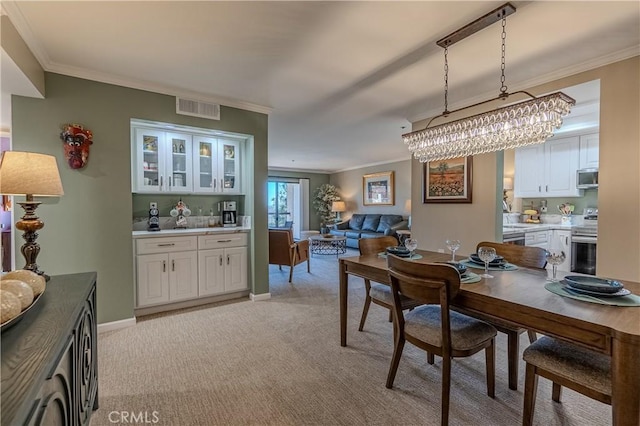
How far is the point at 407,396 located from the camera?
188cm

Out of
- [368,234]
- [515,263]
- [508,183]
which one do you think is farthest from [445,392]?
[368,234]

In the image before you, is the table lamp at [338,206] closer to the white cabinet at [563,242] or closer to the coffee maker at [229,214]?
the coffee maker at [229,214]

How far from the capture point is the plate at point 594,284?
4.74 feet

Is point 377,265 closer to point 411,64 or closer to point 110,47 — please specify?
point 411,64

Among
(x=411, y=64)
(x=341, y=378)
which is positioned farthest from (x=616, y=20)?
(x=341, y=378)

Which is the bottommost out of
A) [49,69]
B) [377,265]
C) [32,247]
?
[377,265]

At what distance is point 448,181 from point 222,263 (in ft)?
9.70

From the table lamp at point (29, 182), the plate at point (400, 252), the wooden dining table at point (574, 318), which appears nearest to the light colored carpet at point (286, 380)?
the wooden dining table at point (574, 318)

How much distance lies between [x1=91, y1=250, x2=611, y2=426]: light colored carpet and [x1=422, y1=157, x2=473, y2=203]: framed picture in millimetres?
1657

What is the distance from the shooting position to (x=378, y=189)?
8.51 metres

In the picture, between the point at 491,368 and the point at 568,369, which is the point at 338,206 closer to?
the point at 491,368

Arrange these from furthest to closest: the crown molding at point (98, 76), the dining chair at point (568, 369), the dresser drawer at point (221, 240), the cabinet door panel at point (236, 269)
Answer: the cabinet door panel at point (236, 269), the dresser drawer at point (221, 240), the crown molding at point (98, 76), the dining chair at point (568, 369)

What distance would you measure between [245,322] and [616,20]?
12.4ft

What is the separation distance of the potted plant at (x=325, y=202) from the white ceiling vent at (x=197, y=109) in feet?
20.5
